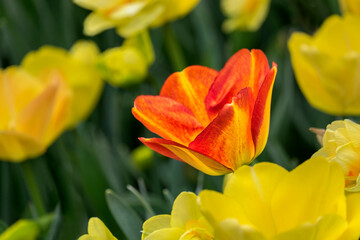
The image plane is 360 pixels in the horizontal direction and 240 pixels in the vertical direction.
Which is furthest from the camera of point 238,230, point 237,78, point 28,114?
point 28,114

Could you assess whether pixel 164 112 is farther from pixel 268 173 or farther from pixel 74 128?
pixel 74 128

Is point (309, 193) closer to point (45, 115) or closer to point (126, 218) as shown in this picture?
point (126, 218)

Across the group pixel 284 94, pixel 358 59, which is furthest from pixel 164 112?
pixel 284 94

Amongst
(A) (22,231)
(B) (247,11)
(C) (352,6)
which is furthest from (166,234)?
(B) (247,11)

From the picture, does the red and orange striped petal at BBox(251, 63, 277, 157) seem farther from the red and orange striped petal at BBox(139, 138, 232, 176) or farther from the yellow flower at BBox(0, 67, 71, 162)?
the yellow flower at BBox(0, 67, 71, 162)

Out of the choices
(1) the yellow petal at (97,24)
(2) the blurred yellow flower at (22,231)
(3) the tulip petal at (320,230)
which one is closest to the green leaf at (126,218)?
(2) the blurred yellow flower at (22,231)

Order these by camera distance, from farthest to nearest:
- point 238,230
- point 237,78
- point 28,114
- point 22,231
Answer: point 28,114
point 22,231
point 237,78
point 238,230

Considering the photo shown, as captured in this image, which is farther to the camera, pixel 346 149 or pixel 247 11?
pixel 247 11
